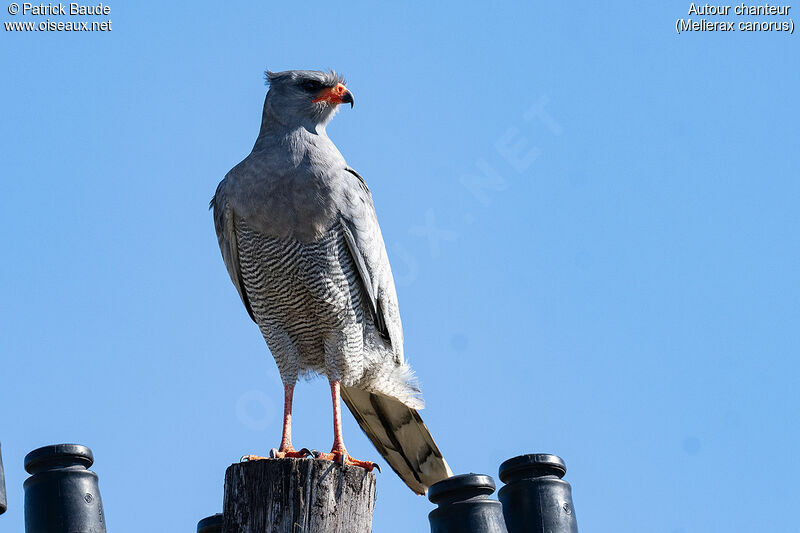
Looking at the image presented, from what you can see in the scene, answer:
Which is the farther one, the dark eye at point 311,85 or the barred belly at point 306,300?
the dark eye at point 311,85

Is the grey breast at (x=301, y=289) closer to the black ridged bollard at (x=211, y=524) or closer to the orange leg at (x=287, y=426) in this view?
the orange leg at (x=287, y=426)

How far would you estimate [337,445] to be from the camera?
5.73 m

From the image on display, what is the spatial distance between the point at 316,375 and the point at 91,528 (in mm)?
2436

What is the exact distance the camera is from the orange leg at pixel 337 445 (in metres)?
5.15

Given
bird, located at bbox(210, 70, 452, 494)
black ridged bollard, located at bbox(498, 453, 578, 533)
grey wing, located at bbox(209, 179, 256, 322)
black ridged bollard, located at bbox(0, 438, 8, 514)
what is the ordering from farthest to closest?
grey wing, located at bbox(209, 179, 256, 322), bird, located at bbox(210, 70, 452, 494), black ridged bollard, located at bbox(498, 453, 578, 533), black ridged bollard, located at bbox(0, 438, 8, 514)

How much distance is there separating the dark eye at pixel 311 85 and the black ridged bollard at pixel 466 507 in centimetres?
349

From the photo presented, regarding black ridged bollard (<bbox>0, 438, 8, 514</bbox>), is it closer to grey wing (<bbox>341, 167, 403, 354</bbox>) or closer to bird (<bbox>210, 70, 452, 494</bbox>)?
bird (<bbox>210, 70, 452, 494</bbox>)

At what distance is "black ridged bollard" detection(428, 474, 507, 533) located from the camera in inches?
158

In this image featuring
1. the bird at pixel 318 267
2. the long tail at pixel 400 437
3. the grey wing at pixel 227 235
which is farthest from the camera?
the long tail at pixel 400 437

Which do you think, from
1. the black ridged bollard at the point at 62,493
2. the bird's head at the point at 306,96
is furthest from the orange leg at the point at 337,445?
the bird's head at the point at 306,96

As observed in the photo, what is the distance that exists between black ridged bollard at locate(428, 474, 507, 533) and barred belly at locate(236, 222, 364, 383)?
2.25 meters

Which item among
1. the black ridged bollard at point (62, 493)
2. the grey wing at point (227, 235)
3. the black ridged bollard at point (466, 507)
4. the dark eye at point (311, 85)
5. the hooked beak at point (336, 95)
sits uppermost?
the dark eye at point (311, 85)

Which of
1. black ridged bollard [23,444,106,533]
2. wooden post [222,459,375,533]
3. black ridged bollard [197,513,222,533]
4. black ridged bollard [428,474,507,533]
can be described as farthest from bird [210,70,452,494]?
black ridged bollard [428,474,507,533]

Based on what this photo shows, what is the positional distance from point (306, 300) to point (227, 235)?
70cm
